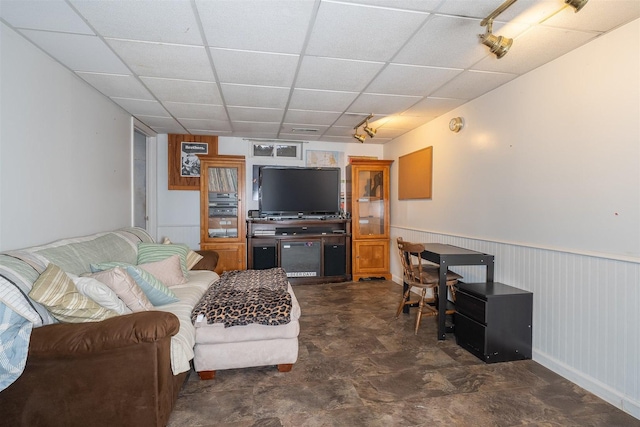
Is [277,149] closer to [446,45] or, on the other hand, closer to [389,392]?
[446,45]

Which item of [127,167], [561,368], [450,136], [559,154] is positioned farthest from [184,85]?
[561,368]

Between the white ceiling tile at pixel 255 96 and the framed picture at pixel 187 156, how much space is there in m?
1.89

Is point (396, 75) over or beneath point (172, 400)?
over

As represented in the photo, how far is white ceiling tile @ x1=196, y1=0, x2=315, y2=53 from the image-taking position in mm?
1761

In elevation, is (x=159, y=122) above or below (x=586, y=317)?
above

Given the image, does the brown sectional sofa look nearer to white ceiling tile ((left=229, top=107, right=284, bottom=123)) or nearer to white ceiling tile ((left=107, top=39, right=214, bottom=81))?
white ceiling tile ((left=107, top=39, right=214, bottom=81))

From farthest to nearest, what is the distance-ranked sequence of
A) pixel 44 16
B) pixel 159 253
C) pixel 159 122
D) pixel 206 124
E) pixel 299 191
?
pixel 299 191 → pixel 206 124 → pixel 159 122 → pixel 159 253 → pixel 44 16

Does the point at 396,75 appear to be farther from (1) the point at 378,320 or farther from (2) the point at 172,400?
(2) the point at 172,400

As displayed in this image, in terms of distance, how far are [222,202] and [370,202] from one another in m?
2.53

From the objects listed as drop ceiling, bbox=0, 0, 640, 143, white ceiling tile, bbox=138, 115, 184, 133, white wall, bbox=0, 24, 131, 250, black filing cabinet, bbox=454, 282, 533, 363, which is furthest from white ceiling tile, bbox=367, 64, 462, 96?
white ceiling tile, bbox=138, 115, 184, 133

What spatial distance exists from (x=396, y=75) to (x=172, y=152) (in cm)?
389

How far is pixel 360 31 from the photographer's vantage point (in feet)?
6.61

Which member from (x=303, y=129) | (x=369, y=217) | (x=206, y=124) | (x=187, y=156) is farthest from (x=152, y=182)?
(x=369, y=217)

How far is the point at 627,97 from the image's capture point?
1.94 meters
